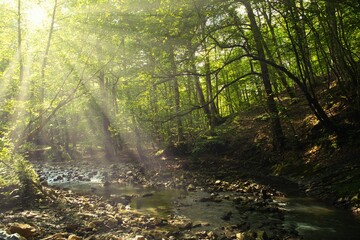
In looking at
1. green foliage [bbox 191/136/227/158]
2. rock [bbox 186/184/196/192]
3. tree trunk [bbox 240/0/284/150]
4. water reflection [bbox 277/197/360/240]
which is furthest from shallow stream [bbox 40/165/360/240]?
green foliage [bbox 191/136/227/158]

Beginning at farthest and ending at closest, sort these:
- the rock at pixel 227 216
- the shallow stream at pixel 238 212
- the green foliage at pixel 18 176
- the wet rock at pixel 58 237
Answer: the green foliage at pixel 18 176 < the rock at pixel 227 216 < the shallow stream at pixel 238 212 < the wet rock at pixel 58 237

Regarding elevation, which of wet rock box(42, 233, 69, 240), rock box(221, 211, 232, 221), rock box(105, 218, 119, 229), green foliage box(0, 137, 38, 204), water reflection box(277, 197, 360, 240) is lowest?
water reflection box(277, 197, 360, 240)

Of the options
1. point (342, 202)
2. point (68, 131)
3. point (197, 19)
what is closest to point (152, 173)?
point (197, 19)

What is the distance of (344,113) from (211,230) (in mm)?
9231

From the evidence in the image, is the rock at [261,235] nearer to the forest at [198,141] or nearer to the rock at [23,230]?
the forest at [198,141]

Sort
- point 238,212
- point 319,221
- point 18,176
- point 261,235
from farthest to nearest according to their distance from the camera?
point 18,176 → point 238,212 → point 319,221 → point 261,235

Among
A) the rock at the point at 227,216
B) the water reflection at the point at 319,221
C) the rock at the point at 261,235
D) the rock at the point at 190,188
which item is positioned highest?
the rock at the point at 190,188

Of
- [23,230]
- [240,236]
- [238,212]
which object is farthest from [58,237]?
[238,212]

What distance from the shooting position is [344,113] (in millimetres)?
13516

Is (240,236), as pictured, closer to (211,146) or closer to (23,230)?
(23,230)

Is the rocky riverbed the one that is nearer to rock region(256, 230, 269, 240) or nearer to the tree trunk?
rock region(256, 230, 269, 240)

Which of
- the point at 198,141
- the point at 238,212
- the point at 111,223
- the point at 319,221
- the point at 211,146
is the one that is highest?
the point at 198,141

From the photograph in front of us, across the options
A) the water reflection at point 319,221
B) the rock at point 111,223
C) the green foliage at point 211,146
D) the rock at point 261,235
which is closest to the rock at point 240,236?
the rock at point 261,235

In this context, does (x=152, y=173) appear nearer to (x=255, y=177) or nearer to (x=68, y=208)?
(x=255, y=177)
